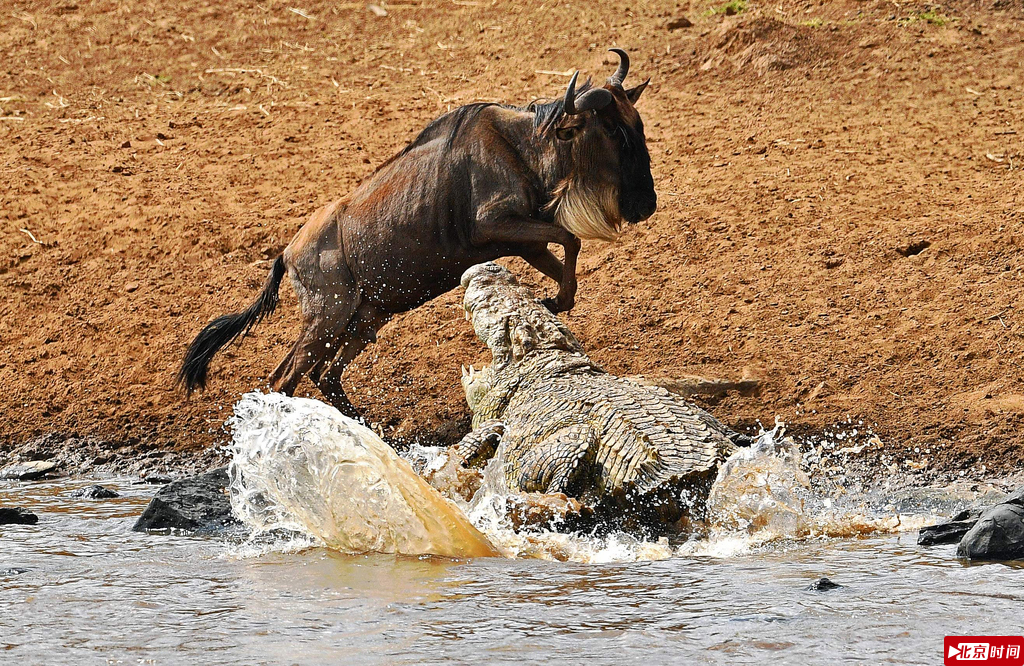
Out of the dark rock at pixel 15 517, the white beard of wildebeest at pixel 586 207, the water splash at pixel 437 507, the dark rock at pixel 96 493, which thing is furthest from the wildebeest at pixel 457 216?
the dark rock at pixel 15 517

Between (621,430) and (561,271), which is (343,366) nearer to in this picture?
(561,271)

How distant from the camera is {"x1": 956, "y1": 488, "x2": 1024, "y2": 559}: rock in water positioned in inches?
159

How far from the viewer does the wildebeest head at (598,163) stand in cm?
620

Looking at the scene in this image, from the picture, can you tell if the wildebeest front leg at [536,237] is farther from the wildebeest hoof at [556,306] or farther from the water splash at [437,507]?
the water splash at [437,507]

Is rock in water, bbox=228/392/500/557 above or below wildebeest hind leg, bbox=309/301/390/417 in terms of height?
below

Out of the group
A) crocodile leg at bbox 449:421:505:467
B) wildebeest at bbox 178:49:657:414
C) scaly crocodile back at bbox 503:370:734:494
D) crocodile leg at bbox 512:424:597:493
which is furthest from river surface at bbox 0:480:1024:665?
wildebeest at bbox 178:49:657:414

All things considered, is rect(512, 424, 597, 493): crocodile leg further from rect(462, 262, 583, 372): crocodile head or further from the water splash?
rect(462, 262, 583, 372): crocodile head

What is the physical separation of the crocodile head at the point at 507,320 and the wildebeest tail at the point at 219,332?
49.7 inches

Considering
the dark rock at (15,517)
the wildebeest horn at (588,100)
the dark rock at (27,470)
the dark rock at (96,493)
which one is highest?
the wildebeest horn at (588,100)

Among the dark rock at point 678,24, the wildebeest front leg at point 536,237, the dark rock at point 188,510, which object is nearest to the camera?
the dark rock at point 188,510

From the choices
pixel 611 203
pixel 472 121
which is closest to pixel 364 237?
pixel 472 121

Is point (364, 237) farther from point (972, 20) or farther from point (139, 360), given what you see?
point (972, 20)

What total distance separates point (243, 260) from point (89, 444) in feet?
8.61

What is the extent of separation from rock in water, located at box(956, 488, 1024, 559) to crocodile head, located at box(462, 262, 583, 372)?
2.62 meters
